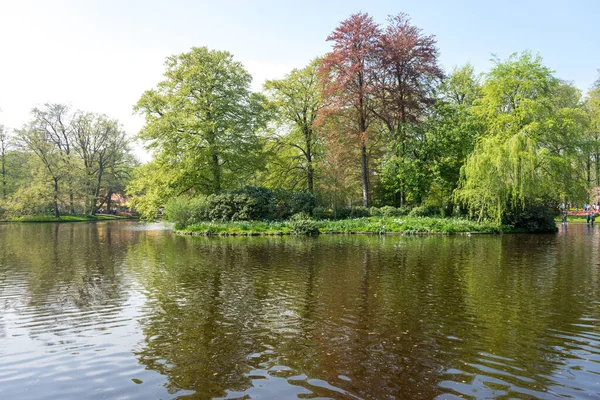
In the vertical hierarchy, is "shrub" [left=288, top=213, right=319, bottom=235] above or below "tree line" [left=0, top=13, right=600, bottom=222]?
below

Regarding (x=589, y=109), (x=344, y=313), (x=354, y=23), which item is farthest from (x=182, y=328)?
(x=589, y=109)

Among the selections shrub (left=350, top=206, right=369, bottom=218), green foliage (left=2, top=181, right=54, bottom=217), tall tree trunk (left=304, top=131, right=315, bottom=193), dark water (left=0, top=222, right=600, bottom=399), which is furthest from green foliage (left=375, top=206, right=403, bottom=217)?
green foliage (left=2, top=181, right=54, bottom=217)

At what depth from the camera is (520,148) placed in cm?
2592

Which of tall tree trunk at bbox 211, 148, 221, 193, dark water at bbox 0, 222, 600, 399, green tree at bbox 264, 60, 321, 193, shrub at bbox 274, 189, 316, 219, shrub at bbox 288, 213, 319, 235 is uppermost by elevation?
green tree at bbox 264, 60, 321, 193

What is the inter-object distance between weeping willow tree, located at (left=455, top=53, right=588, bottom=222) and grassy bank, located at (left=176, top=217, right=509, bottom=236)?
162 centimetres

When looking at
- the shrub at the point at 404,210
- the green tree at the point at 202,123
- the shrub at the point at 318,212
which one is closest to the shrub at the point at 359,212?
the shrub at the point at 318,212

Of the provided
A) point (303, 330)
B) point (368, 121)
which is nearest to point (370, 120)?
point (368, 121)

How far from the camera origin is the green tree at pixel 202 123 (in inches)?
1298

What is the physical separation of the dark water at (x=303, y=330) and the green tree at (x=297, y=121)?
2657cm

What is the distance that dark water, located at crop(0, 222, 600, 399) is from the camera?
17.4 feet

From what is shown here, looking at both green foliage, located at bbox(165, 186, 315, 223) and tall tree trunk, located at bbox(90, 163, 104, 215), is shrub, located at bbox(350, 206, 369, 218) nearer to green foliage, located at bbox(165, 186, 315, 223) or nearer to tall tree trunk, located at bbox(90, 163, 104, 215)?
green foliage, located at bbox(165, 186, 315, 223)

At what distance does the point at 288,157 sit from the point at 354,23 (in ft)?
46.1

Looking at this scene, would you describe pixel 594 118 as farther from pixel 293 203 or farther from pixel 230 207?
pixel 230 207

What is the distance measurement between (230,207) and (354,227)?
9555mm
